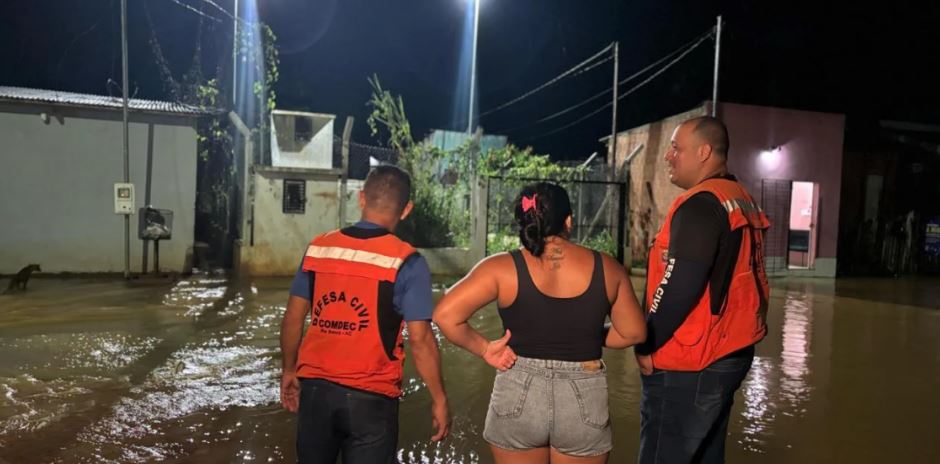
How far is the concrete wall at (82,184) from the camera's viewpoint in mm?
10477

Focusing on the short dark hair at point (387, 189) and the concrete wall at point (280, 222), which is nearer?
the short dark hair at point (387, 189)

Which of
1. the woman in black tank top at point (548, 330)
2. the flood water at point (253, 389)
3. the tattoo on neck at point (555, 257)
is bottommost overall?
the flood water at point (253, 389)

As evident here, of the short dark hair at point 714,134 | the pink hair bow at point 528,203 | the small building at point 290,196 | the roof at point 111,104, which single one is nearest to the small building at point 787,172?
A: the small building at point 290,196

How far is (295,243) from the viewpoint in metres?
11.5

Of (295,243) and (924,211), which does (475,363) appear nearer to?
(295,243)

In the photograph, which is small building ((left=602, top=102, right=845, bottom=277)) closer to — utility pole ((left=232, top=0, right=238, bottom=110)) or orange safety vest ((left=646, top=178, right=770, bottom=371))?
utility pole ((left=232, top=0, right=238, bottom=110))

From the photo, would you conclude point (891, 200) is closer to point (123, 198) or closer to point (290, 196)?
point (290, 196)

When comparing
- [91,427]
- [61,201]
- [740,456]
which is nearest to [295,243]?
[61,201]

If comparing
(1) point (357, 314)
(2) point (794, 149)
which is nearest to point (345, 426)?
(1) point (357, 314)

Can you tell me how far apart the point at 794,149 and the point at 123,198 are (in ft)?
47.0

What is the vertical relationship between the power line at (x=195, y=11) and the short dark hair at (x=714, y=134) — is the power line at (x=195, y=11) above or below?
above

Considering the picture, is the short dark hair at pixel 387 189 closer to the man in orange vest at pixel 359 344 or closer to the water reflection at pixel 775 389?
the man in orange vest at pixel 359 344

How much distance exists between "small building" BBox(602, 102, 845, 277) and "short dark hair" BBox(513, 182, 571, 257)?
12.7 m

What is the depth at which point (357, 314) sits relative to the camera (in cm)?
239
